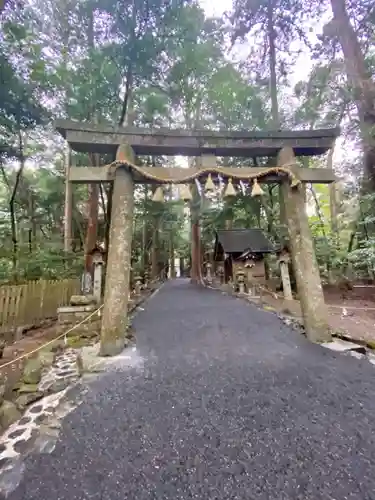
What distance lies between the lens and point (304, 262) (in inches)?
202

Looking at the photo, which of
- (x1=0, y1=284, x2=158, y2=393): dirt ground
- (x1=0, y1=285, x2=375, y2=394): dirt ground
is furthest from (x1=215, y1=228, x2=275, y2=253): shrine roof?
(x1=0, y1=284, x2=158, y2=393): dirt ground

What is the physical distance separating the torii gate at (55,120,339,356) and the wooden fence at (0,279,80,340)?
3337 millimetres

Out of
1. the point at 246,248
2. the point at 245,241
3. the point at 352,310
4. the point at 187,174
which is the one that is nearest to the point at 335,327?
the point at 352,310

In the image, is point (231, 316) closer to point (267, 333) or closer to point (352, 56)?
point (267, 333)

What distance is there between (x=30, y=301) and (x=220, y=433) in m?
6.56

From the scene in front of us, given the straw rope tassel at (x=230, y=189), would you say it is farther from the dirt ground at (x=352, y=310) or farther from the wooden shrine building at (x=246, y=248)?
the wooden shrine building at (x=246, y=248)

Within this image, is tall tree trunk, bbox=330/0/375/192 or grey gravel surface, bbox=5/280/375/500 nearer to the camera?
grey gravel surface, bbox=5/280/375/500

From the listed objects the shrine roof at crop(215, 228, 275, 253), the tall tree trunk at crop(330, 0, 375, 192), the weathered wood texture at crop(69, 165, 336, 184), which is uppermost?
the tall tree trunk at crop(330, 0, 375, 192)

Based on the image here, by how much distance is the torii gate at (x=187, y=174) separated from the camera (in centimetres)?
474

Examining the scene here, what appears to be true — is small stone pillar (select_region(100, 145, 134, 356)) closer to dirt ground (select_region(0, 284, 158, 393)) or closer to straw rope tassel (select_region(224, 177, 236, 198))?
dirt ground (select_region(0, 284, 158, 393))

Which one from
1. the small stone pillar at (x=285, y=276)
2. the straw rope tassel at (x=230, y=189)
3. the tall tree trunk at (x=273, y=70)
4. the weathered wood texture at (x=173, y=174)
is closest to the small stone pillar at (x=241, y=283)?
the small stone pillar at (x=285, y=276)

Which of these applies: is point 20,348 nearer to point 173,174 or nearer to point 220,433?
point 173,174

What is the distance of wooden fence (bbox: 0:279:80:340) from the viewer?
636 cm

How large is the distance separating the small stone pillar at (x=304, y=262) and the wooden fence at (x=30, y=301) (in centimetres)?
642
